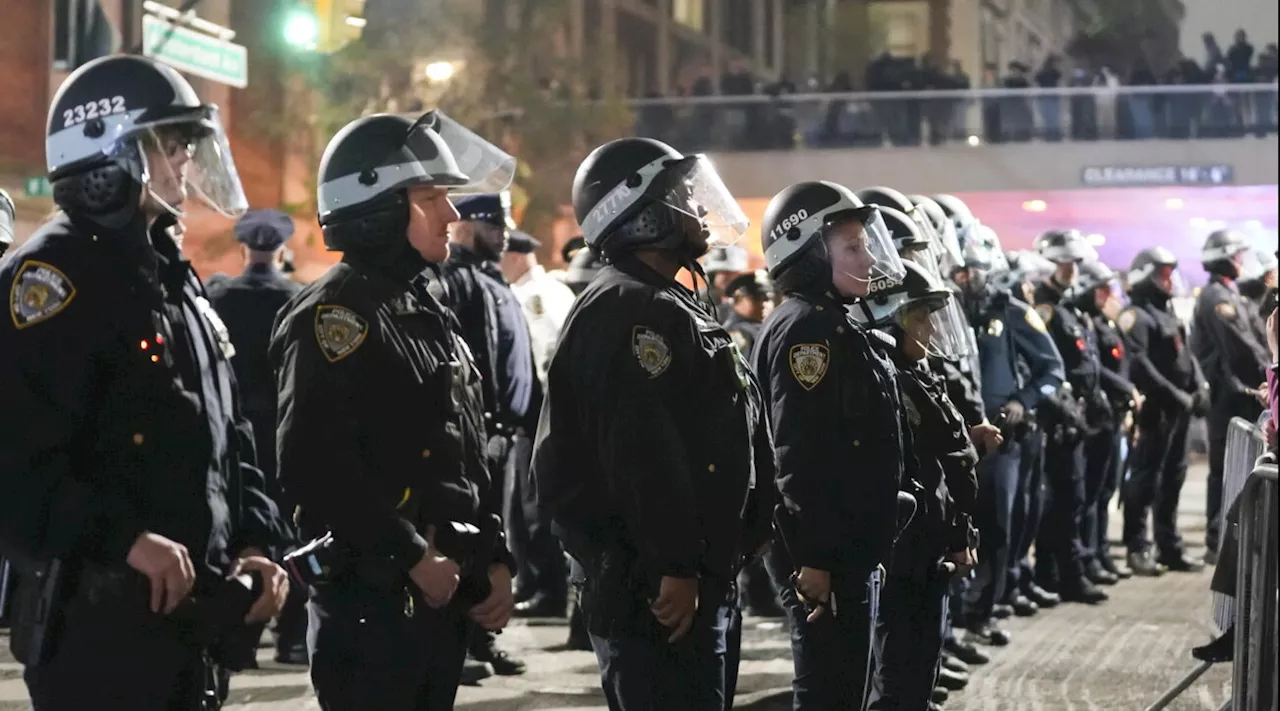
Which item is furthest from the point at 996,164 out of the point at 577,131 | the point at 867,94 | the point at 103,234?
the point at 103,234

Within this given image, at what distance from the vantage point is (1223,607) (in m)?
6.75

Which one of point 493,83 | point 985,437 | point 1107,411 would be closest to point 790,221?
point 985,437

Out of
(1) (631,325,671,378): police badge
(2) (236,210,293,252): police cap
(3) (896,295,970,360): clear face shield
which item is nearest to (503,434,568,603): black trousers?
(2) (236,210,293,252): police cap

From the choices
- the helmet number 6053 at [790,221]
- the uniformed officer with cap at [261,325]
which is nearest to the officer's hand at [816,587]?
the helmet number 6053 at [790,221]

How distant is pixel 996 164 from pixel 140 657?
2878 centimetres

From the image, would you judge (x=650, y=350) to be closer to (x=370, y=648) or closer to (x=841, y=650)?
(x=370, y=648)

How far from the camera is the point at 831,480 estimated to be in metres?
5.63

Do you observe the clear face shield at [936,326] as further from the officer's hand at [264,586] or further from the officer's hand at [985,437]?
the officer's hand at [264,586]

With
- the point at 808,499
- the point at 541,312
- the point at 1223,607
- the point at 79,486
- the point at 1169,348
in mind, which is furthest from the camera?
the point at 1169,348

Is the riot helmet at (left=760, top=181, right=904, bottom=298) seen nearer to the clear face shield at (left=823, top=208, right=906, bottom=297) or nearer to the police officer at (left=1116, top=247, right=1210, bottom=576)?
the clear face shield at (left=823, top=208, right=906, bottom=297)

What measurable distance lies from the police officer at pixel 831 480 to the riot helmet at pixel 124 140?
2206 mm

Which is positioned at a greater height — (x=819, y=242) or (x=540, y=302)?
(x=819, y=242)

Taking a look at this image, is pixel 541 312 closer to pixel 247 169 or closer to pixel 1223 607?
pixel 1223 607

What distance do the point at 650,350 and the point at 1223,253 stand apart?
35.7 feet
